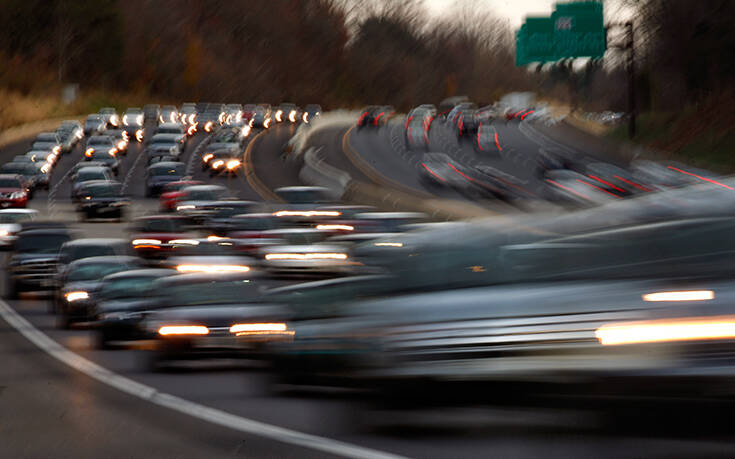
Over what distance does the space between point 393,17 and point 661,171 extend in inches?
5693

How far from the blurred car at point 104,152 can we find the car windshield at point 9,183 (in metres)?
12.5

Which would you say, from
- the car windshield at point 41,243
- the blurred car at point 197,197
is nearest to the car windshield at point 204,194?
the blurred car at point 197,197

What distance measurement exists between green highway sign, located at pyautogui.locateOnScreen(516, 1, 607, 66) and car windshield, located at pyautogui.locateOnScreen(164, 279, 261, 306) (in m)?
39.9

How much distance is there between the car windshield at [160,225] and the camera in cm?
3469

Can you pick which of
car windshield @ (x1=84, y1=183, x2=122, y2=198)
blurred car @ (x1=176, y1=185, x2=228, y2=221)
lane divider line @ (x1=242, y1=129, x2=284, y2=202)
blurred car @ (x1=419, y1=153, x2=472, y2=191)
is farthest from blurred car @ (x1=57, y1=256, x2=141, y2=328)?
lane divider line @ (x1=242, y1=129, x2=284, y2=202)

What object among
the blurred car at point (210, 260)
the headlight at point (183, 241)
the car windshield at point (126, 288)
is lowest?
the headlight at point (183, 241)

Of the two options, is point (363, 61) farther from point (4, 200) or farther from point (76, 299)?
A: point (76, 299)

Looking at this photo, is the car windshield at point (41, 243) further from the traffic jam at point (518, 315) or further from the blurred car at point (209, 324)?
the traffic jam at point (518, 315)

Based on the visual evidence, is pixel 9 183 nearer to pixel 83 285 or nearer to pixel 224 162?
pixel 224 162

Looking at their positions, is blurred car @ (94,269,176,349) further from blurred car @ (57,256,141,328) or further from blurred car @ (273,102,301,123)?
blurred car @ (273,102,301,123)

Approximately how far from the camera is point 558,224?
32.3 feet

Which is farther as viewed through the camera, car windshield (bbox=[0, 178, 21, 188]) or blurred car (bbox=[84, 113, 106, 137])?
blurred car (bbox=[84, 113, 106, 137])

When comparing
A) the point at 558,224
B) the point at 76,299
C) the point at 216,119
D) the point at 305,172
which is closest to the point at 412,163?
the point at 305,172

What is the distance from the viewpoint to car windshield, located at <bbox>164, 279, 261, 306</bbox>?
1634cm
